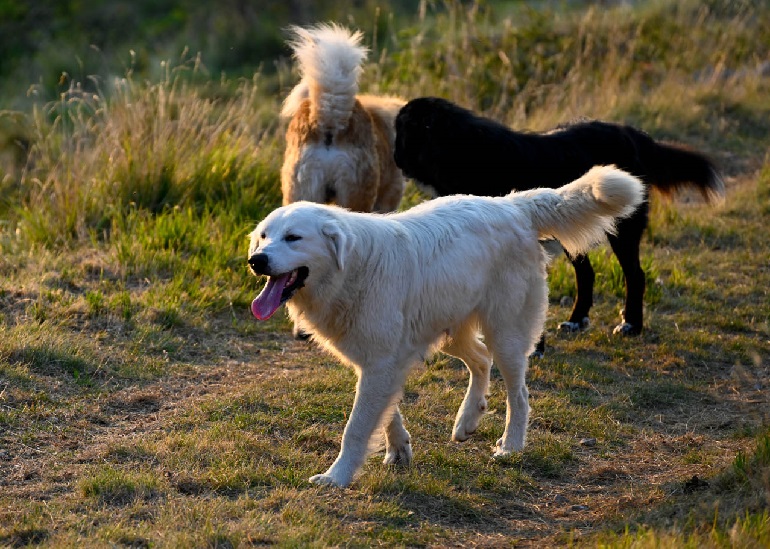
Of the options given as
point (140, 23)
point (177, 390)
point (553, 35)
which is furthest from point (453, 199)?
point (140, 23)

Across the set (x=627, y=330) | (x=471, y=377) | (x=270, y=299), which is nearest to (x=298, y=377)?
(x=471, y=377)

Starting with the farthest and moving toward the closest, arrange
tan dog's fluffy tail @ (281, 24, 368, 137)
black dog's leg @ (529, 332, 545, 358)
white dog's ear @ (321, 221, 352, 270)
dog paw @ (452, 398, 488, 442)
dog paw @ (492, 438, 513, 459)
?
1. tan dog's fluffy tail @ (281, 24, 368, 137)
2. black dog's leg @ (529, 332, 545, 358)
3. dog paw @ (452, 398, 488, 442)
4. dog paw @ (492, 438, 513, 459)
5. white dog's ear @ (321, 221, 352, 270)

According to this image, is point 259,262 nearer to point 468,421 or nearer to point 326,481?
point 326,481

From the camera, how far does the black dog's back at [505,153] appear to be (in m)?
6.97

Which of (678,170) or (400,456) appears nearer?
(400,456)

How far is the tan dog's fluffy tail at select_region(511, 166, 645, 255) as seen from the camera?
17.3ft

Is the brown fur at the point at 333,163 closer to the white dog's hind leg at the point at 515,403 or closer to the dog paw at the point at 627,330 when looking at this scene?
the dog paw at the point at 627,330

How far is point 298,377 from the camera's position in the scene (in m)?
6.41

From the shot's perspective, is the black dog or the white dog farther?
the black dog

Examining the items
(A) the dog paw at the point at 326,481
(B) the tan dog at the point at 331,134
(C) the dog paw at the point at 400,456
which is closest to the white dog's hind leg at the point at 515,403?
(C) the dog paw at the point at 400,456

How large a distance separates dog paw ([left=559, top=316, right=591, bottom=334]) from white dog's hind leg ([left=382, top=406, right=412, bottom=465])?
105 inches

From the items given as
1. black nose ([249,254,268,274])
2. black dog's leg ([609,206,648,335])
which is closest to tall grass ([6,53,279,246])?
black dog's leg ([609,206,648,335])

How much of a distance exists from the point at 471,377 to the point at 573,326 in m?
2.22

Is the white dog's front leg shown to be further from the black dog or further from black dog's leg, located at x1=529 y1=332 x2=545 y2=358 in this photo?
the black dog
